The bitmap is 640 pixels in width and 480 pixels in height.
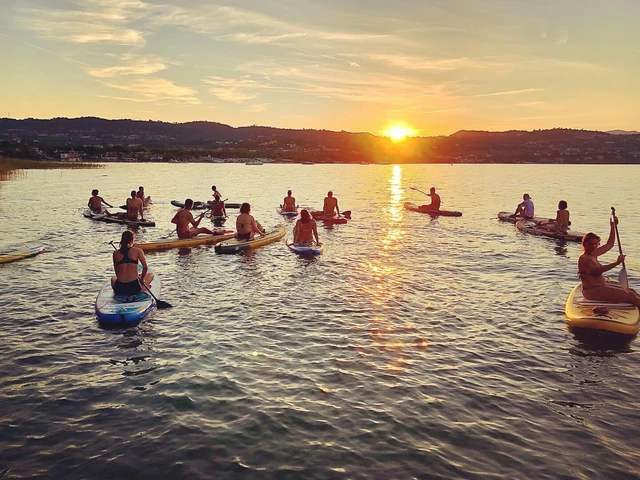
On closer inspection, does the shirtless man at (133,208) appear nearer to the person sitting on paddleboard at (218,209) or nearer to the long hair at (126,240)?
the person sitting on paddleboard at (218,209)

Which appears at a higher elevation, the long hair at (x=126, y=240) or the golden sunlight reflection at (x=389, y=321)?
the long hair at (x=126, y=240)

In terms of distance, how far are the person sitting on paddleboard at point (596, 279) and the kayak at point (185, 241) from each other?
17010mm

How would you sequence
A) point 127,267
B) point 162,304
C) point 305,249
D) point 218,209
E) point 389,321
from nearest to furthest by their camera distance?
point 127,267
point 389,321
point 162,304
point 305,249
point 218,209

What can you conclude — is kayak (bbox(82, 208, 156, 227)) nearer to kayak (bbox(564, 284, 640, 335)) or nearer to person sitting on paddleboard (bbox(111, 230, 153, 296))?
person sitting on paddleboard (bbox(111, 230, 153, 296))

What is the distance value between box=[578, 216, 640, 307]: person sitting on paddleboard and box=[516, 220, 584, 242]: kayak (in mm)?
14196

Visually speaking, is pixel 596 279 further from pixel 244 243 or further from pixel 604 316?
pixel 244 243

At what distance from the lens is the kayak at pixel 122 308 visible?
12.2 metres

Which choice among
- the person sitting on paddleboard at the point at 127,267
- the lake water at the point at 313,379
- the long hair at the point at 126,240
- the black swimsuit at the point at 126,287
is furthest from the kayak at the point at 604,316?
the long hair at the point at 126,240

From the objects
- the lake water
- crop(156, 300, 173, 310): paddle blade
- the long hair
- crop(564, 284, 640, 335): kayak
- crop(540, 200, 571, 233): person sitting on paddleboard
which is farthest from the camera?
crop(540, 200, 571, 233): person sitting on paddleboard

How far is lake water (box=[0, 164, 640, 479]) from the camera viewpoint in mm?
7312

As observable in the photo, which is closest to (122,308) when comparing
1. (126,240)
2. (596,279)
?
(126,240)

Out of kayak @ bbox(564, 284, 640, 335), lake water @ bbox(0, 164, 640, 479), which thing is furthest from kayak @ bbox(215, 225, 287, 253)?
kayak @ bbox(564, 284, 640, 335)

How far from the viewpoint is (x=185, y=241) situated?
23516 mm

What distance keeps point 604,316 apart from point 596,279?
1.23 metres
